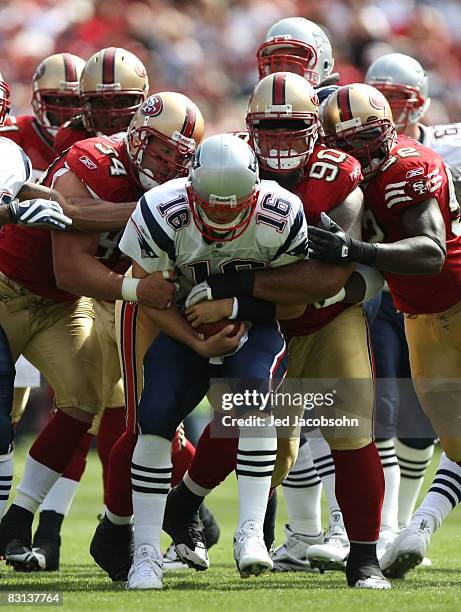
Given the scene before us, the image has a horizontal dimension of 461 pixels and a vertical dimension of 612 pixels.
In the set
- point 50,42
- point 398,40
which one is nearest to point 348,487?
point 50,42

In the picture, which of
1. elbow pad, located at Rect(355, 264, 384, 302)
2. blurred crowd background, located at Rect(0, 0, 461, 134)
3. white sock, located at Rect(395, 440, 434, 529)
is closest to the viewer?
elbow pad, located at Rect(355, 264, 384, 302)

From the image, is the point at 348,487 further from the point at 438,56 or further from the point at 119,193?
the point at 438,56

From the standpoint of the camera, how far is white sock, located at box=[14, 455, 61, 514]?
4.88 metres

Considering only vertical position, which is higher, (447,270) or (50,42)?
(50,42)

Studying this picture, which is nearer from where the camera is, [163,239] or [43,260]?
[163,239]

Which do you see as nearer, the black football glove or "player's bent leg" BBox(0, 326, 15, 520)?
the black football glove

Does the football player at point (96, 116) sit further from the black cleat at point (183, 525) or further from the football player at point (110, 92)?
the black cleat at point (183, 525)

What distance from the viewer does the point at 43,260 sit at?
4758mm

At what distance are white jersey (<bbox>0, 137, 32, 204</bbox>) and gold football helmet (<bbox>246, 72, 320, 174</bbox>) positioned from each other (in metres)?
0.81

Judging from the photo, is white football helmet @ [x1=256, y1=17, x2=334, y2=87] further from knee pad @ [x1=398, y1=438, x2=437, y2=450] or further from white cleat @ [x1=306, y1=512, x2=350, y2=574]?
white cleat @ [x1=306, y1=512, x2=350, y2=574]

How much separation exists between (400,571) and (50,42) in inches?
287

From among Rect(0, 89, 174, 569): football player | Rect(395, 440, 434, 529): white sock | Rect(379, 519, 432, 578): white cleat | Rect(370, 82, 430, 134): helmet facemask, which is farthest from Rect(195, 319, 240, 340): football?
Rect(370, 82, 430, 134): helmet facemask

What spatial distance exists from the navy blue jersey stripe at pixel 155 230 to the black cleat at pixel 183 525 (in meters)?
1.03

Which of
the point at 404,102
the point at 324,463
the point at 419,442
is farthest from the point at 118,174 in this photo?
the point at 419,442
